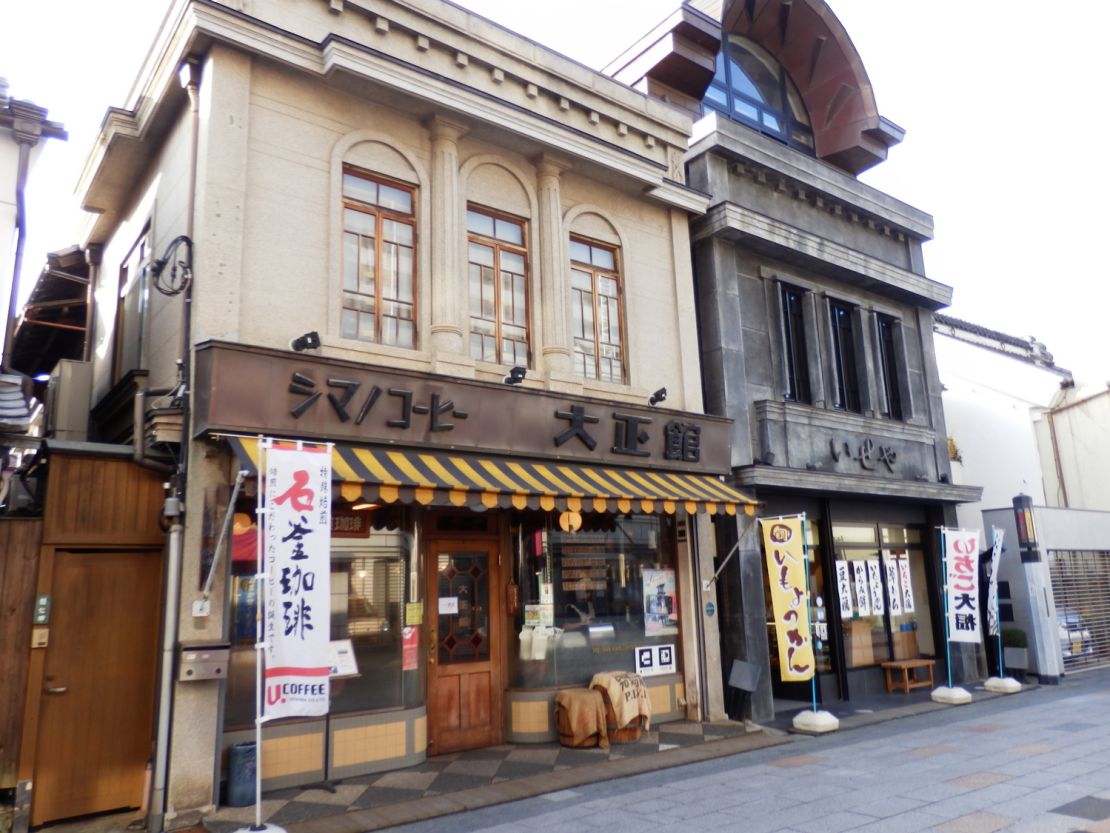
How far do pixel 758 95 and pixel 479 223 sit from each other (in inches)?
366

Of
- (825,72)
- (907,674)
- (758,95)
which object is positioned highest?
(825,72)

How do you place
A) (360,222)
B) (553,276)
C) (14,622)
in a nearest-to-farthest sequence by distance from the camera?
(14,622) → (360,222) → (553,276)

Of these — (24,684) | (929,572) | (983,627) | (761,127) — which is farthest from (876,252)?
(24,684)

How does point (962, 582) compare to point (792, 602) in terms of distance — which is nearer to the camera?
point (792, 602)

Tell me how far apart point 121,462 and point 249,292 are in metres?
2.26

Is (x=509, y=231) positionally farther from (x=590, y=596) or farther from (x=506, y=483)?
(x=590, y=596)

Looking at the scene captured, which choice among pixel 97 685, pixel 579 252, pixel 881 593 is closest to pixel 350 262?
pixel 579 252

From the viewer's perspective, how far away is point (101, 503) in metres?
8.69

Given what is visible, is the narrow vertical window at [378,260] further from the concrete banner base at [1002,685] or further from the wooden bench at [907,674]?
the concrete banner base at [1002,685]

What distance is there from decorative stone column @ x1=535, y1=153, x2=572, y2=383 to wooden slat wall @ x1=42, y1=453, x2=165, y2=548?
5192 millimetres

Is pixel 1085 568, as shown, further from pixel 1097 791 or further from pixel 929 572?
pixel 1097 791

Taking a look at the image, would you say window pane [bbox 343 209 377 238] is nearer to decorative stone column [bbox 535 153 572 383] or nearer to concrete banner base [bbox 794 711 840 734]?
decorative stone column [bbox 535 153 572 383]

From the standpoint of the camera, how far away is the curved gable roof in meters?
17.5

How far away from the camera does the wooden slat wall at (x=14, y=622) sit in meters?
7.93
